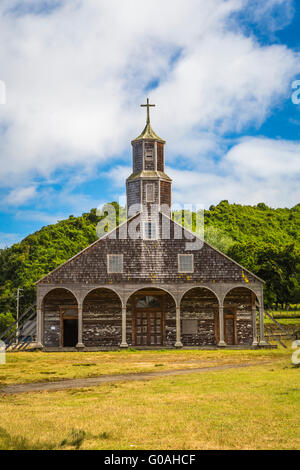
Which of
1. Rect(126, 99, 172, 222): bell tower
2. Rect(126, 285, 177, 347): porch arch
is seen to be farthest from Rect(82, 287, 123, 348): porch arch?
Rect(126, 99, 172, 222): bell tower

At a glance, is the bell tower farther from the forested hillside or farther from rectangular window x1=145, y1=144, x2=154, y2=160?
the forested hillside

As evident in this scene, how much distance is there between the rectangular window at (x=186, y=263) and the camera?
34.8m

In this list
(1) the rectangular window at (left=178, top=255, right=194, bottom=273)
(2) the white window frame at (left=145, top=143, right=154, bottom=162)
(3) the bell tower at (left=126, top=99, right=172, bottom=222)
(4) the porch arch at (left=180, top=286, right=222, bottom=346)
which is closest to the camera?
(1) the rectangular window at (left=178, top=255, right=194, bottom=273)

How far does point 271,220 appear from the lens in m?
107

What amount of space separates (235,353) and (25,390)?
1552 cm

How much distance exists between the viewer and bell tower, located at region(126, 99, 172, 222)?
3825 centimetres

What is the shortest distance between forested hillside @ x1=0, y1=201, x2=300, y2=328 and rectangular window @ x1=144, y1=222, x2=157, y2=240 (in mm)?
29429

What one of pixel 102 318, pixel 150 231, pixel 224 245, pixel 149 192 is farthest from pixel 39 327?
pixel 224 245

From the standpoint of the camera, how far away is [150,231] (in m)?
36.3

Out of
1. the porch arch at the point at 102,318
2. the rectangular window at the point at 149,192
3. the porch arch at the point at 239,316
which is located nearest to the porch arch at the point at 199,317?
the porch arch at the point at 239,316

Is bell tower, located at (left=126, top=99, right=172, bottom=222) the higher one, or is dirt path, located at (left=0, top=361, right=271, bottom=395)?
bell tower, located at (left=126, top=99, right=172, bottom=222)

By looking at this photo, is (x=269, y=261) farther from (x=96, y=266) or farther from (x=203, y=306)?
(x=96, y=266)

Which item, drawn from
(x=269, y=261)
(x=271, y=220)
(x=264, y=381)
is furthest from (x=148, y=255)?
(x=271, y=220)

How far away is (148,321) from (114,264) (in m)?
4.64
